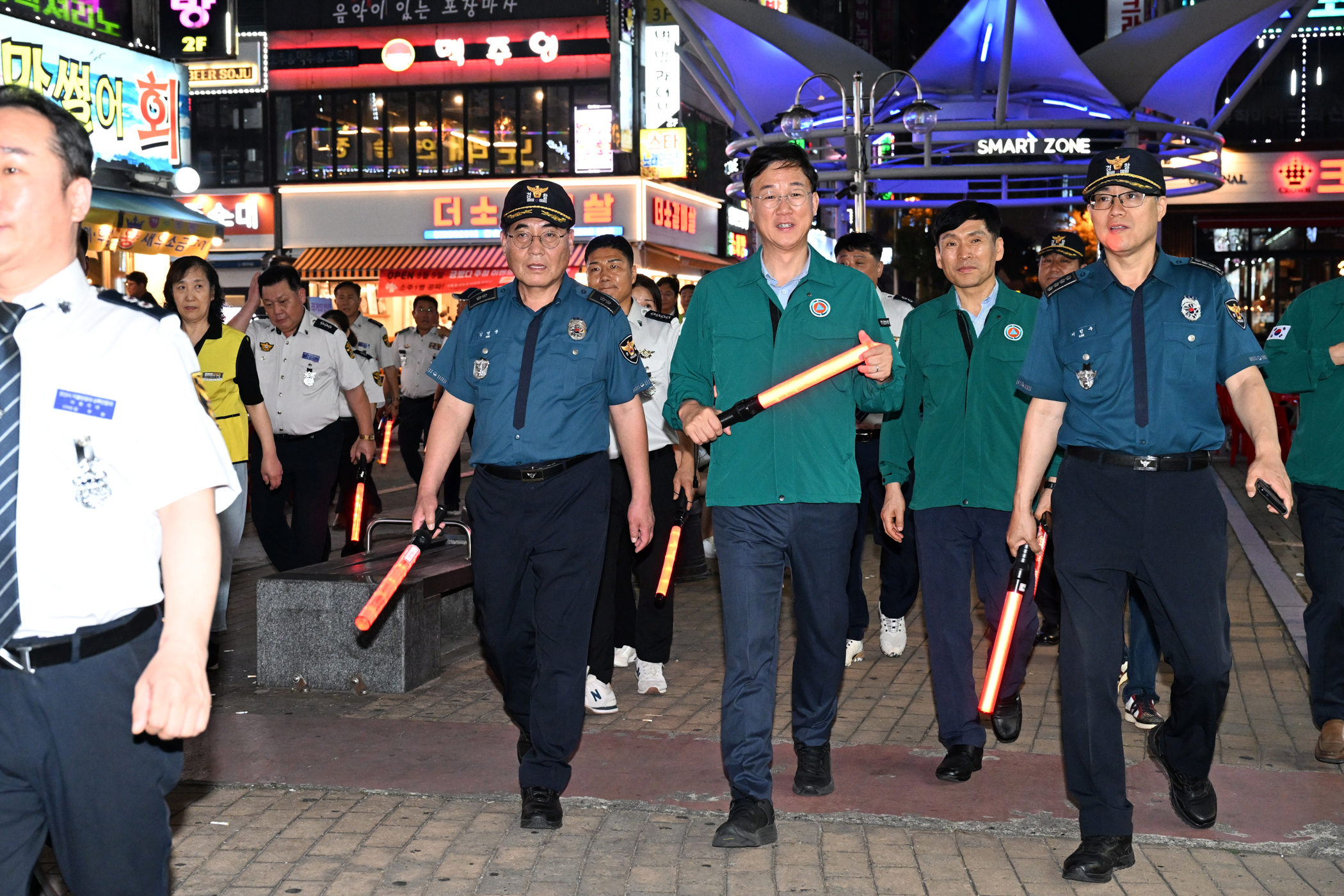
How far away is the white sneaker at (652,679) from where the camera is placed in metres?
7.23

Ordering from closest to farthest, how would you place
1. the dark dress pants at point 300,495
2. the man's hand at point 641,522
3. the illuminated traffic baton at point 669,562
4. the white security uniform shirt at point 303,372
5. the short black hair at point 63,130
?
the short black hair at point 63,130 → the man's hand at point 641,522 → the illuminated traffic baton at point 669,562 → the dark dress pants at point 300,495 → the white security uniform shirt at point 303,372

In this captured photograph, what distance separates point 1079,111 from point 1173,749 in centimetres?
2530

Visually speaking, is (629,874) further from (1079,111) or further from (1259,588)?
(1079,111)

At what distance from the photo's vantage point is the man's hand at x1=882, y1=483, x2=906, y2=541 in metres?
6.03

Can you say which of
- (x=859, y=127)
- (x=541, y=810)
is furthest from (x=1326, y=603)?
(x=859, y=127)

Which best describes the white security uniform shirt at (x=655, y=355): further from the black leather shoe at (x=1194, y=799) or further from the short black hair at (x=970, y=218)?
the black leather shoe at (x=1194, y=799)

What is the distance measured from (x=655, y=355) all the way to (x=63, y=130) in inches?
211

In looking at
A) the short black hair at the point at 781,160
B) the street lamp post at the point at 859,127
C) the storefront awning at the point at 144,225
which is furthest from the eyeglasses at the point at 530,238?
the street lamp post at the point at 859,127

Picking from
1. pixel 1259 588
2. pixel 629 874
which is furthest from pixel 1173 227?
pixel 629 874

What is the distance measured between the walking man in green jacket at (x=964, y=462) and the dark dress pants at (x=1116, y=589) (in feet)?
3.41

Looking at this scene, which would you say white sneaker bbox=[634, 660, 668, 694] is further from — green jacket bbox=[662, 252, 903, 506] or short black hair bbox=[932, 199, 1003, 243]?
short black hair bbox=[932, 199, 1003, 243]

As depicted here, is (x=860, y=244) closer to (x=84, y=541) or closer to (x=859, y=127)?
(x=84, y=541)

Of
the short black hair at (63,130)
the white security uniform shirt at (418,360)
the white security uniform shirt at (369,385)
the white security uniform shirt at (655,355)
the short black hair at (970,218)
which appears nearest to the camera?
the short black hair at (63,130)

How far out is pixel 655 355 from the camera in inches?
313
